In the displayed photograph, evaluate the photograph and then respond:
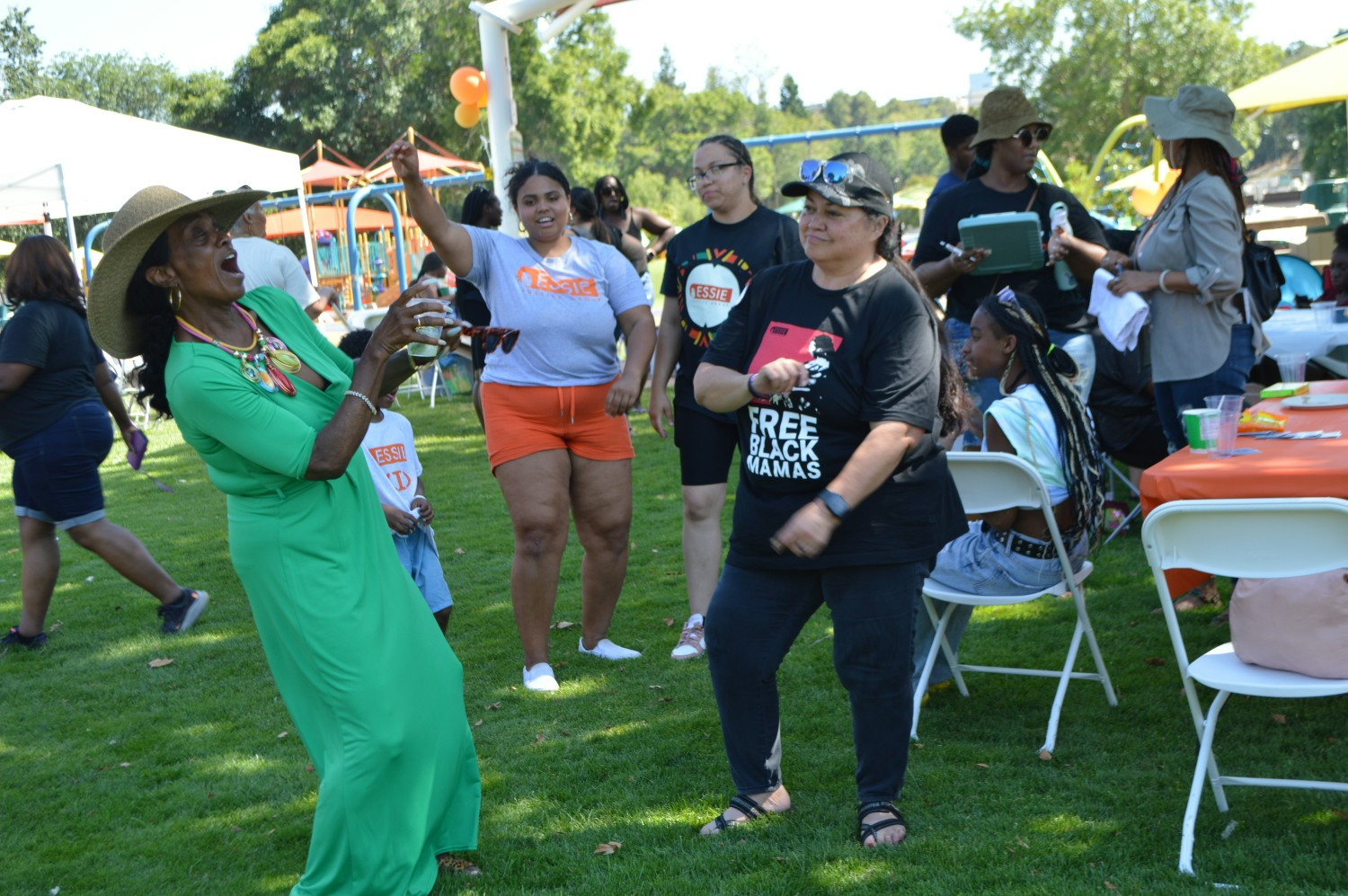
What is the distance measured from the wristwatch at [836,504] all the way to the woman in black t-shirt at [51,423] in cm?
430

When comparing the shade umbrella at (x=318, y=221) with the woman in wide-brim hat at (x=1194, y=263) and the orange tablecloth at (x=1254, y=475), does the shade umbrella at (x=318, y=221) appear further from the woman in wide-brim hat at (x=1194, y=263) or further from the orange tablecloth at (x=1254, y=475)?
the orange tablecloth at (x=1254, y=475)

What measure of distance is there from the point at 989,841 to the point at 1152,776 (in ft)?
2.22

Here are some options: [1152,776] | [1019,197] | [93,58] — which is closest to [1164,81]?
[1019,197]

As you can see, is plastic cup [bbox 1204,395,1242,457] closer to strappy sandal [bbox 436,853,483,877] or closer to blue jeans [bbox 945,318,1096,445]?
blue jeans [bbox 945,318,1096,445]

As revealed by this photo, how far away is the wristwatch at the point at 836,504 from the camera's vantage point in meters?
3.04

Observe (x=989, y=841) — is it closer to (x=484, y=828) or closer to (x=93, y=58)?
(x=484, y=828)

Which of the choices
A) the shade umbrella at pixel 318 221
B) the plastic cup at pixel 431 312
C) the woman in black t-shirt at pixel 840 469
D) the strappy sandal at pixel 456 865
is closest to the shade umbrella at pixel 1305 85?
the woman in black t-shirt at pixel 840 469

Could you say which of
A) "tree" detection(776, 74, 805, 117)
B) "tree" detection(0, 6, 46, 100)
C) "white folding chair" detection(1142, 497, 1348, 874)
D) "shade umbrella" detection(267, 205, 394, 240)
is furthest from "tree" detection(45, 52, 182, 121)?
"tree" detection(776, 74, 805, 117)

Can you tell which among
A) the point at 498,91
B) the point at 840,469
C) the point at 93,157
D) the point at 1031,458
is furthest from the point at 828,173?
the point at 93,157

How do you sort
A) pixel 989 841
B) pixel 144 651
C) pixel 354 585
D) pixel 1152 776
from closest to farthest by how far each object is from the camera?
pixel 354 585, pixel 989 841, pixel 1152 776, pixel 144 651

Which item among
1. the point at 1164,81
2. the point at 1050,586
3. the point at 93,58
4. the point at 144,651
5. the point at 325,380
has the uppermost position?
the point at 93,58

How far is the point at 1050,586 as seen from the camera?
4164mm

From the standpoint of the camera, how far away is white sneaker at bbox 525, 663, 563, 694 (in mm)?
5032

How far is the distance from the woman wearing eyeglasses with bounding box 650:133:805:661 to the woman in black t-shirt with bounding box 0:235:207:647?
9.29 ft
